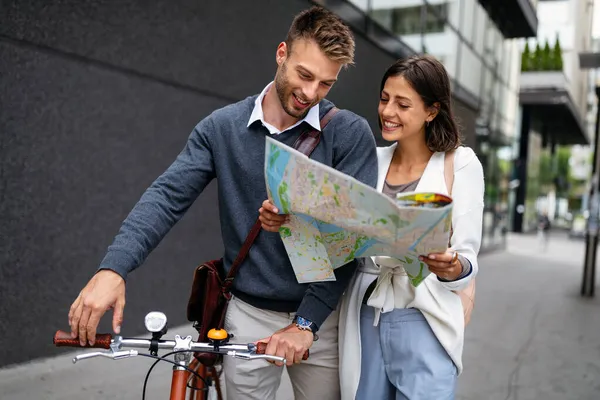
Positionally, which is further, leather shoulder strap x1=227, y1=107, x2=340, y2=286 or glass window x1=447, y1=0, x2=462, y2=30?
glass window x1=447, y1=0, x2=462, y2=30

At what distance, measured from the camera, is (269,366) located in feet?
7.10

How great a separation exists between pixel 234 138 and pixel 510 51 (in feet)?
70.4

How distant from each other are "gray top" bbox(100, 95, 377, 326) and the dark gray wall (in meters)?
2.79

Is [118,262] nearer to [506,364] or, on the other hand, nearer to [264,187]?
[264,187]

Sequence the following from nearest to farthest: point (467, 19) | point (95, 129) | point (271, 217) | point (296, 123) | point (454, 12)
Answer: point (271, 217)
point (296, 123)
point (95, 129)
point (454, 12)
point (467, 19)

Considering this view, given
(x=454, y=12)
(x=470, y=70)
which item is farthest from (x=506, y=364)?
(x=470, y=70)

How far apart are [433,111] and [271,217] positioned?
0.78m

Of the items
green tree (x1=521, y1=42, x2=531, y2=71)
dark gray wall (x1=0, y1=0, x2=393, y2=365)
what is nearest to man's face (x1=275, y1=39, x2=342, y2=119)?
dark gray wall (x1=0, y1=0, x2=393, y2=365)

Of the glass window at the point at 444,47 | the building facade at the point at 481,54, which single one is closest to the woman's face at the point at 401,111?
the building facade at the point at 481,54

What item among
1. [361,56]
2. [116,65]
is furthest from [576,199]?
[116,65]

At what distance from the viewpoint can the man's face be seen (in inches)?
74.9

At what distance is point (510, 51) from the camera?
21312 mm

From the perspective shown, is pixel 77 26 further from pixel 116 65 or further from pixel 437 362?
pixel 437 362

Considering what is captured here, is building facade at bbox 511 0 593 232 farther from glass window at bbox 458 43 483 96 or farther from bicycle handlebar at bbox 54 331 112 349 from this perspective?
bicycle handlebar at bbox 54 331 112 349
